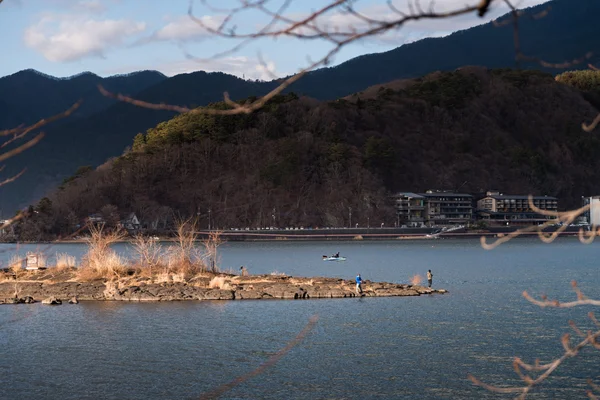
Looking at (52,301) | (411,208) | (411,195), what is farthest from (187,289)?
(411,208)

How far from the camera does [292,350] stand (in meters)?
29.1

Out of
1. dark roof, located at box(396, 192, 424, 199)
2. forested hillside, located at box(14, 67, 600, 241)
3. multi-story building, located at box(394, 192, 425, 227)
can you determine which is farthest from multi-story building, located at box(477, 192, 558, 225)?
dark roof, located at box(396, 192, 424, 199)

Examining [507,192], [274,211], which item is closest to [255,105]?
[274,211]

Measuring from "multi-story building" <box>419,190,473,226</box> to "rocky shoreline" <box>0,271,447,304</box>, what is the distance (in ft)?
397

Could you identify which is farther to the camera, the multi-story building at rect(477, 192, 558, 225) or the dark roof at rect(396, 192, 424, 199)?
the multi-story building at rect(477, 192, 558, 225)

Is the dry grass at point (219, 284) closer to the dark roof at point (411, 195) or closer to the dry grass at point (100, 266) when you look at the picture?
the dry grass at point (100, 266)

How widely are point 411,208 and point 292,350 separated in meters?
A: 140

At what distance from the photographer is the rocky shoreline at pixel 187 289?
44.2m

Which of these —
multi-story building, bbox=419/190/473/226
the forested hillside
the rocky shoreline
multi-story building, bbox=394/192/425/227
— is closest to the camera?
the rocky shoreline

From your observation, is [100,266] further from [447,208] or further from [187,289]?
[447,208]

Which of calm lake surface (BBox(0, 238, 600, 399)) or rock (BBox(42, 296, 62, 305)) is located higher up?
rock (BBox(42, 296, 62, 305))

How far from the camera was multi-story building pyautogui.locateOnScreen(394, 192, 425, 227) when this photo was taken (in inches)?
6570

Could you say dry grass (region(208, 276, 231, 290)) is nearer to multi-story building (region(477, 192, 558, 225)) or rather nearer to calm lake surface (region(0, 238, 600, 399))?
calm lake surface (region(0, 238, 600, 399))

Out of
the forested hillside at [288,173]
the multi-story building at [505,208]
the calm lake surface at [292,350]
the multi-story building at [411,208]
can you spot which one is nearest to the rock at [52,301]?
the calm lake surface at [292,350]
